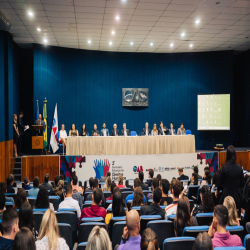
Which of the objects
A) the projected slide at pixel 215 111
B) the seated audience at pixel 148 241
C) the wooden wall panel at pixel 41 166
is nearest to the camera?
the seated audience at pixel 148 241

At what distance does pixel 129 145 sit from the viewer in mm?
11164

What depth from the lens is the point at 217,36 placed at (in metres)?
11.9

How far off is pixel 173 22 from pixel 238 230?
836cm

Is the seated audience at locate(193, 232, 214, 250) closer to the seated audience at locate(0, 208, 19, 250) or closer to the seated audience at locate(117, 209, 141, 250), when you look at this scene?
the seated audience at locate(117, 209, 141, 250)

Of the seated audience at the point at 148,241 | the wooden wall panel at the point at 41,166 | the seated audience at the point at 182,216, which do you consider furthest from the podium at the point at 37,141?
the seated audience at the point at 148,241

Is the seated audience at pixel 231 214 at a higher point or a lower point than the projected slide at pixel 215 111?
lower

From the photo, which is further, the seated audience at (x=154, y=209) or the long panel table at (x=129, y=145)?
the long panel table at (x=129, y=145)

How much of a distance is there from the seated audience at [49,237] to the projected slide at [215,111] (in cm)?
1259

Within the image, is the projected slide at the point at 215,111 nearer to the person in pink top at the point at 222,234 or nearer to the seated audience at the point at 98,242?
the person in pink top at the point at 222,234

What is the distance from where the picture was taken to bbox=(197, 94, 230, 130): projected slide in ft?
46.3

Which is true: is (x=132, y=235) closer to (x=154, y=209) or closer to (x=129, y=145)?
(x=154, y=209)

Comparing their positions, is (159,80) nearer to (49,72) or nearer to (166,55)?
(166,55)

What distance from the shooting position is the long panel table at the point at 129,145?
1077 centimetres

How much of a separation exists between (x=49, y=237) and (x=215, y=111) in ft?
41.9
